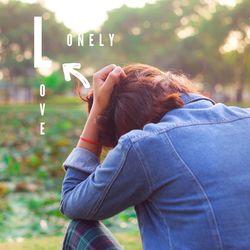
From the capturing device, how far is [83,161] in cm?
136

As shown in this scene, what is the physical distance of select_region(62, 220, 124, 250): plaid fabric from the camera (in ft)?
4.40

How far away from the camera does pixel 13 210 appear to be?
3.62 m

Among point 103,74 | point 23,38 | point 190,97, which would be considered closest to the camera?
point 190,97

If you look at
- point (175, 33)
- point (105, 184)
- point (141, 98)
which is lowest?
point (105, 184)

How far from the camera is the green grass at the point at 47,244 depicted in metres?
2.41

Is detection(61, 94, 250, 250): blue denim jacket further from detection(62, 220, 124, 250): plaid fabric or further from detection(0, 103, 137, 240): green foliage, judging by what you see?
detection(0, 103, 137, 240): green foliage

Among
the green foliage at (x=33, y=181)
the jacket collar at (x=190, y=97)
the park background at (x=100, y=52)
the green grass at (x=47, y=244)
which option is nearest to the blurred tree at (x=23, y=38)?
the park background at (x=100, y=52)

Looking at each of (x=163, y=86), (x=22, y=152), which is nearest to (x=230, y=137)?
(x=163, y=86)

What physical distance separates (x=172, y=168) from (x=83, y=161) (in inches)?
11.1

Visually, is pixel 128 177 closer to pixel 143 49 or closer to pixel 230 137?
pixel 230 137

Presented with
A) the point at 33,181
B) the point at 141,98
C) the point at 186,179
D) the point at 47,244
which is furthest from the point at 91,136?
the point at 33,181

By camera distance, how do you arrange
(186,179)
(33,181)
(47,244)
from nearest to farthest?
(186,179) < (47,244) < (33,181)

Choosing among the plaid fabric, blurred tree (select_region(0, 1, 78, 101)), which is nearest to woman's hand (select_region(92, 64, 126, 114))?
the plaid fabric

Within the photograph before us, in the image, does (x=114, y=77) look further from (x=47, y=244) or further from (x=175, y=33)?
(x=175, y=33)
